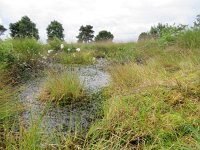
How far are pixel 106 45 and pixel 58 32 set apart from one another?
755cm

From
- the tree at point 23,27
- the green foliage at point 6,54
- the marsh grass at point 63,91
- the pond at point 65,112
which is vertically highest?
the tree at point 23,27

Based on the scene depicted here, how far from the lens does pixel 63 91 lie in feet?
15.5

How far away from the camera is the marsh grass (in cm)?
471

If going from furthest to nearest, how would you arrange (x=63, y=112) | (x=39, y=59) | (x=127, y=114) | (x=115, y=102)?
(x=39, y=59), (x=63, y=112), (x=115, y=102), (x=127, y=114)

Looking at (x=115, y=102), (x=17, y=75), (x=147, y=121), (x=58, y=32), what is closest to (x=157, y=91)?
(x=115, y=102)

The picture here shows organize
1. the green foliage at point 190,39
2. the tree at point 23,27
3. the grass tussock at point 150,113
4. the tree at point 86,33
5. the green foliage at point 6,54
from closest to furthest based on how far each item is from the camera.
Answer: the grass tussock at point 150,113 < the green foliage at point 6,54 < the green foliage at point 190,39 < the tree at point 23,27 < the tree at point 86,33

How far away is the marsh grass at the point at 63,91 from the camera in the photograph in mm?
4707

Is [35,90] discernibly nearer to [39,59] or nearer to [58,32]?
[39,59]

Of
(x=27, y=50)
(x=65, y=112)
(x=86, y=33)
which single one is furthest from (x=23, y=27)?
(x=65, y=112)

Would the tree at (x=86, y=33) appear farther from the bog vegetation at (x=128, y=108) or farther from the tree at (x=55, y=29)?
the bog vegetation at (x=128, y=108)

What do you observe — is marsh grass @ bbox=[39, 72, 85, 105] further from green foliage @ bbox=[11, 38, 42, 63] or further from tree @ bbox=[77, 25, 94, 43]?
tree @ bbox=[77, 25, 94, 43]

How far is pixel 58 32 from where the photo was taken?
22922 mm

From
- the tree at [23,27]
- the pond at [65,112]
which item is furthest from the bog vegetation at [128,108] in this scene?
the tree at [23,27]

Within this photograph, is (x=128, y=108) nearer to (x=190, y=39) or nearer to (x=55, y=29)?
(x=190, y=39)
